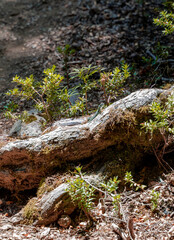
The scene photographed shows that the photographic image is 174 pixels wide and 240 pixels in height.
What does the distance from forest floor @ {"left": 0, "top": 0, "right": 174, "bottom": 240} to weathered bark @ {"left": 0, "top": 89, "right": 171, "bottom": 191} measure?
1.80 meters

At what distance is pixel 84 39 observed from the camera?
7508 mm

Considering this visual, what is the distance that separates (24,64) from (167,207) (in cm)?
599

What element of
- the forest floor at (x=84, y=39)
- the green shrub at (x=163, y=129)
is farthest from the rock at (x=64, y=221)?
the forest floor at (x=84, y=39)

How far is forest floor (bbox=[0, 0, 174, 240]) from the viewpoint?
607cm

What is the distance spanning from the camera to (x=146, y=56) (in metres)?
6.37

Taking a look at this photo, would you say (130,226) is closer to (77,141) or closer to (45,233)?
(45,233)

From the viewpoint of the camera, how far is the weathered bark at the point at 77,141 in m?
3.09

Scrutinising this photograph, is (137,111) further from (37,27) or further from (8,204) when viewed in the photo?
(37,27)

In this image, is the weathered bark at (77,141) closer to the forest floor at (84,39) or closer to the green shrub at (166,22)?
the green shrub at (166,22)

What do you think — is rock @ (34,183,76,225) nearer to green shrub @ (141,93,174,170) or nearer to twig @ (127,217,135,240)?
twig @ (127,217,135,240)

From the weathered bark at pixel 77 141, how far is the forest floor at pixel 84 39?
1.80m

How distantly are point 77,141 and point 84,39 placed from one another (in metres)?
5.19

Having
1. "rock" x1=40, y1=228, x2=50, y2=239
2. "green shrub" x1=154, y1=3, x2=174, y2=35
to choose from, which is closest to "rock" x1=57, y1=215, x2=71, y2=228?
"rock" x1=40, y1=228, x2=50, y2=239

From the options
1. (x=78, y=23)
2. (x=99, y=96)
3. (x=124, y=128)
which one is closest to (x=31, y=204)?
(x=124, y=128)
